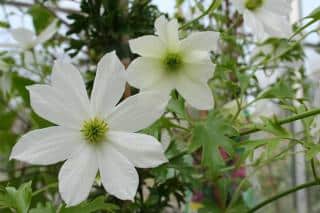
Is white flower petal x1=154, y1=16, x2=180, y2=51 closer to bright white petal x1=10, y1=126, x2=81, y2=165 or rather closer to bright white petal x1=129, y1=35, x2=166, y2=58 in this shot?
bright white petal x1=129, y1=35, x2=166, y2=58

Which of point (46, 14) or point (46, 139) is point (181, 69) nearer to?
point (46, 139)

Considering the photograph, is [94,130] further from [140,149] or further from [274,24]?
[274,24]

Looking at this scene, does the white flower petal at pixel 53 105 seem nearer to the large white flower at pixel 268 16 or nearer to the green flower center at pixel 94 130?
the green flower center at pixel 94 130

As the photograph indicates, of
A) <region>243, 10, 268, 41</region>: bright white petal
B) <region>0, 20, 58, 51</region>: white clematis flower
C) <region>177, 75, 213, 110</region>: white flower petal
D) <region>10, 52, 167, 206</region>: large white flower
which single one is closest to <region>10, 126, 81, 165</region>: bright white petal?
<region>10, 52, 167, 206</region>: large white flower

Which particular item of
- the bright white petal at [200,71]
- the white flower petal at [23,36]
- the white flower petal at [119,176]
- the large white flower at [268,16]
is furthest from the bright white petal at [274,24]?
the white flower petal at [23,36]

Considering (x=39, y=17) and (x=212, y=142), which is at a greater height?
(x=39, y=17)

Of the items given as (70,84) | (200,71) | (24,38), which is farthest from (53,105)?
(24,38)
